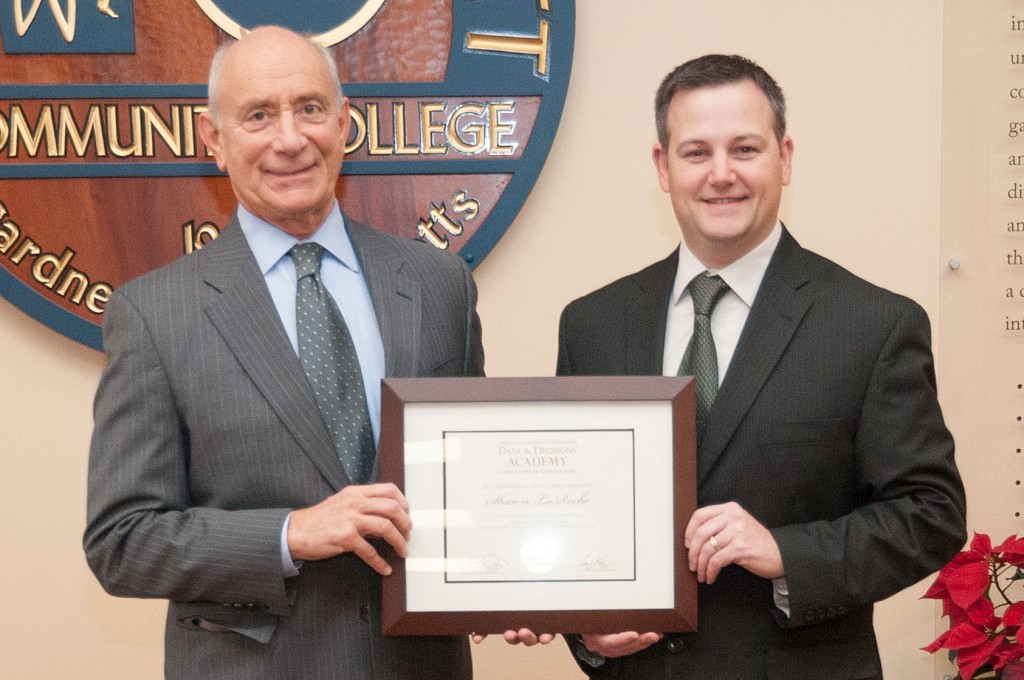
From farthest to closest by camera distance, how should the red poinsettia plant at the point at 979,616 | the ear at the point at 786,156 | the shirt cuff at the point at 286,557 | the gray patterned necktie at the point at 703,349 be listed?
the red poinsettia plant at the point at 979,616 < the ear at the point at 786,156 < the gray patterned necktie at the point at 703,349 < the shirt cuff at the point at 286,557

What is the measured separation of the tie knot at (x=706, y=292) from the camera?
1.62 metres

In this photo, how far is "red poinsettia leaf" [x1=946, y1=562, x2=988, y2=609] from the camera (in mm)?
1875

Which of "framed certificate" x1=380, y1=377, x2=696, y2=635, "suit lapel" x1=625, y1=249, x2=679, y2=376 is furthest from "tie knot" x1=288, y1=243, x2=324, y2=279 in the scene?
"suit lapel" x1=625, y1=249, x2=679, y2=376

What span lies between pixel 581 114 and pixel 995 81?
0.89m

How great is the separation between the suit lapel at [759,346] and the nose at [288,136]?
710 mm

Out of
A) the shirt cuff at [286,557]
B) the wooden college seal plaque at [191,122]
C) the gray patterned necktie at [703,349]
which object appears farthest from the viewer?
the wooden college seal plaque at [191,122]

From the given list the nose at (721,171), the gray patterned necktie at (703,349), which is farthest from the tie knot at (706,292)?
Answer: the nose at (721,171)

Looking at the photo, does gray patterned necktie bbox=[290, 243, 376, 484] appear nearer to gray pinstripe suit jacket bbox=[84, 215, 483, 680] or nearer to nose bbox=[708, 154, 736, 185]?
gray pinstripe suit jacket bbox=[84, 215, 483, 680]

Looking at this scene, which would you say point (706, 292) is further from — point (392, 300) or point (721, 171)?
point (392, 300)

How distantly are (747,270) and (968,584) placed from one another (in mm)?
715

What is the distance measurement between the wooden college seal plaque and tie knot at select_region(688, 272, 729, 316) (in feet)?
2.33

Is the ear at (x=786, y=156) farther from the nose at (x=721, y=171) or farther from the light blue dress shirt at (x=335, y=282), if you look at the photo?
the light blue dress shirt at (x=335, y=282)

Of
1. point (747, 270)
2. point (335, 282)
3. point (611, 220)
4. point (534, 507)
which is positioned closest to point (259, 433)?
point (335, 282)

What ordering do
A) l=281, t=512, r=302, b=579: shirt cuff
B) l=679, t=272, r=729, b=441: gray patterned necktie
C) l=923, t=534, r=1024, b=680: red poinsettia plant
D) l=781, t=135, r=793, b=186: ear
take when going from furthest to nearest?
l=923, t=534, r=1024, b=680: red poinsettia plant < l=781, t=135, r=793, b=186: ear < l=679, t=272, r=729, b=441: gray patterned necktie < l=281, t=512, r=302, b=579: shirt cuff
